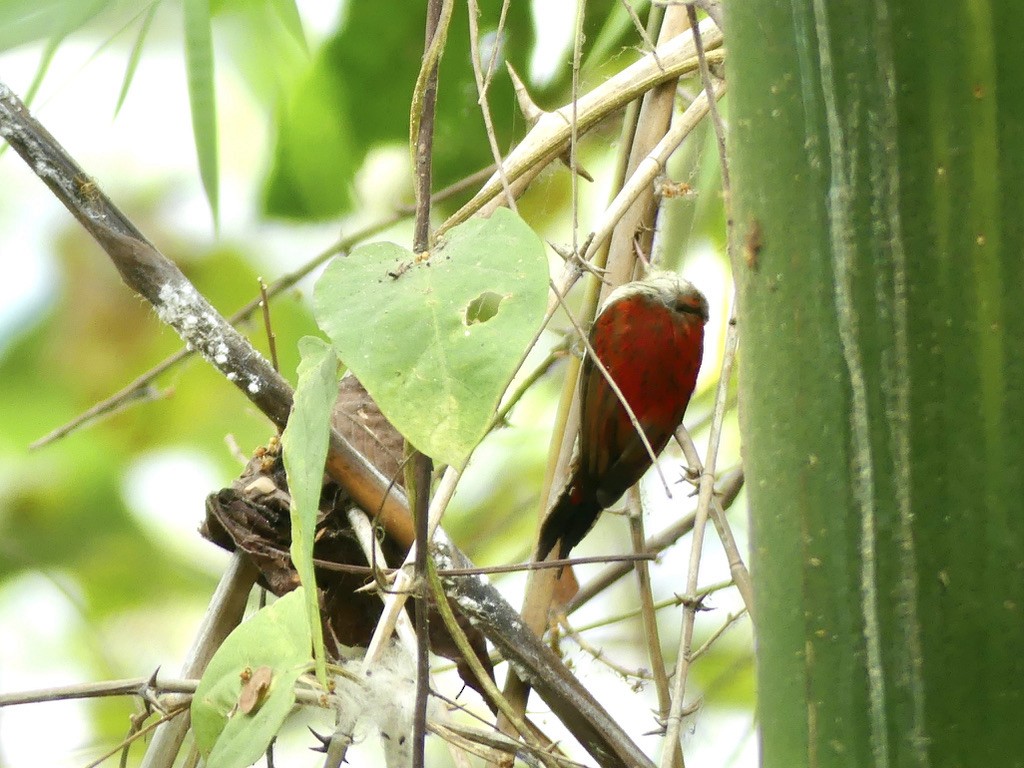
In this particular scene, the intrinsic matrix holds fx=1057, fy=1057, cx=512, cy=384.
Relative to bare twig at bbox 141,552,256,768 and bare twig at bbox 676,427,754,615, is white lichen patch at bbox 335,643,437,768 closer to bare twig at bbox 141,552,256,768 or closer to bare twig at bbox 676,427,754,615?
bare twig at bbox 141,552,256,768

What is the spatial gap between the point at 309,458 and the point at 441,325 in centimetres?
9

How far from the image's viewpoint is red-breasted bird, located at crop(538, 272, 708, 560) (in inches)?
48.6

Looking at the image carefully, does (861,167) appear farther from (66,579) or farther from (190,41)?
(66,579)

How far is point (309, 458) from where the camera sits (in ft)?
1.39

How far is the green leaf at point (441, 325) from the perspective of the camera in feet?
1.17

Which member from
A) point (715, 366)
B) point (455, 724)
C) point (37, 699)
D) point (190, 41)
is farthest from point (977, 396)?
point (715, 366)

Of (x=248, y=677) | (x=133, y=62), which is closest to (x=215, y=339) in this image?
(x=248, y=677)

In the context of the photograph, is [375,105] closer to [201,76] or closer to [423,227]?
[201,76]

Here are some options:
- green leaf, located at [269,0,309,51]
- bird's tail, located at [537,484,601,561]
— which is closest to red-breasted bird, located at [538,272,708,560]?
bird's tail, located at [537,484,601,561]

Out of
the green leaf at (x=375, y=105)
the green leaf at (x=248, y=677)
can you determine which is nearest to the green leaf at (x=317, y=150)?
the green leaf at (x=375, y=105)

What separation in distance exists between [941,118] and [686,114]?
52 cm

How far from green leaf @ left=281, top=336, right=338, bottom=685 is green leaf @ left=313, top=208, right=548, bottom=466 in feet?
0.18

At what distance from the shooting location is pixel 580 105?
979mm

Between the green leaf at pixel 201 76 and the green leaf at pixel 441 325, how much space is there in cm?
66
